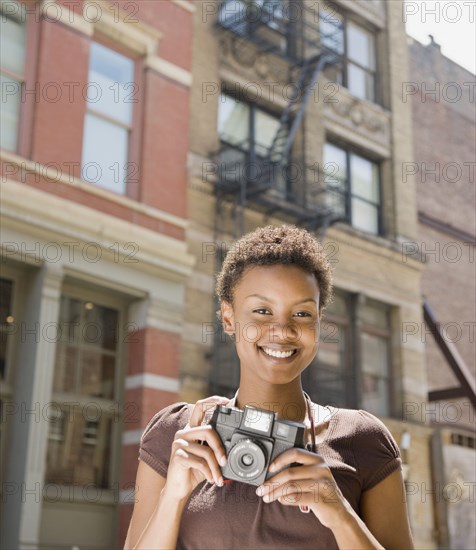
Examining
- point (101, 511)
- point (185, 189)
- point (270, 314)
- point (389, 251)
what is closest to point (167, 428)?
point (270, 314)

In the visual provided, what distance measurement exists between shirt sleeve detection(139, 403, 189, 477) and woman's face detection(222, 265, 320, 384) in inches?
8.8

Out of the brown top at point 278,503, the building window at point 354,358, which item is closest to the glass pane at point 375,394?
the building window at point 354,358

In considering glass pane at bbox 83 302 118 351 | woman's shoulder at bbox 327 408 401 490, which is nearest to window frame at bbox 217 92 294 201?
glass pane at bbox 83 302 118 351

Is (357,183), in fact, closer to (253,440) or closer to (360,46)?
(360,46)

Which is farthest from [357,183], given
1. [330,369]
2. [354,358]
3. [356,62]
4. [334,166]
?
[330,369]

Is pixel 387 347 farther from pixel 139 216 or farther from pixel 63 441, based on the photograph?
pixel 63 441

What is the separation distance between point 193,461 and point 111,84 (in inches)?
412

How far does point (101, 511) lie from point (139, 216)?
3.97m

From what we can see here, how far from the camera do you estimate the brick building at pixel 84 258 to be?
32.3 ft

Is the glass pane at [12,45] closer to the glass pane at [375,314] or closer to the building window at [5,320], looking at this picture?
the building window at [5,320]

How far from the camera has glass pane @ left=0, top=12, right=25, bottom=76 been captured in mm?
10527

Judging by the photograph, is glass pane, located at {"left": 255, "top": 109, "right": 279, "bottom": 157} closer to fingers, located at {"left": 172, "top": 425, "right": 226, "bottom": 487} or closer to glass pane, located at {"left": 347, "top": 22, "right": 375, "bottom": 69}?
glass pane, located at {"left": 347, "top": 22, "right": 375, "bottom": 69}

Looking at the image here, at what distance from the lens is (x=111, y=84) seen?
11719 mm

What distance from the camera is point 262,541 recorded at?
196cm
